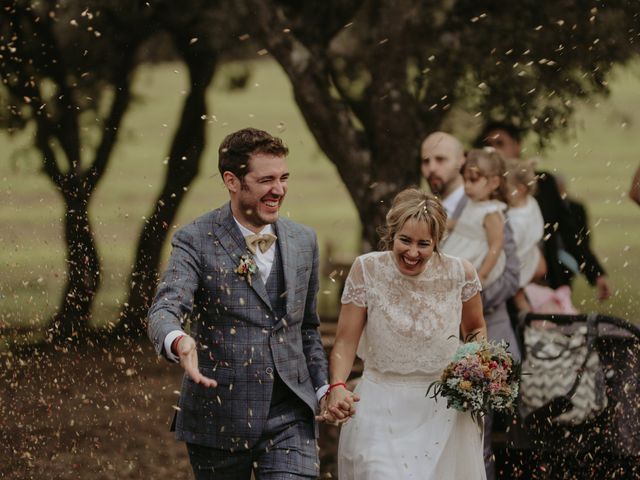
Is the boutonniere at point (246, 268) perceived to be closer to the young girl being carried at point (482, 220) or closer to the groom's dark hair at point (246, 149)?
the groom's dark hair at point (246, 149)

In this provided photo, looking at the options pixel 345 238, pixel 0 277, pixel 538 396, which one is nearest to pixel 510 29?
pixel 538 396

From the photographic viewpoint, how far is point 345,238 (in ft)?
92.6

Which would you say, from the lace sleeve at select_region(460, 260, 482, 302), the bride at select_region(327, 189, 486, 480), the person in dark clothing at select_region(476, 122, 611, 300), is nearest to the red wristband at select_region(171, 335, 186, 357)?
the bride at select_region(327, 189, 486, 480)

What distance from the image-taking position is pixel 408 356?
607 centimetres

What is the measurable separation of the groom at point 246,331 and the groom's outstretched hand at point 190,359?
0.45m

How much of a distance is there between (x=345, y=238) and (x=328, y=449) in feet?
60.3

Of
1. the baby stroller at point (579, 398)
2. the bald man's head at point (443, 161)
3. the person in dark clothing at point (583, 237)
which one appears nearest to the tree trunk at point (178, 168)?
the person in dark clothing at point (583, 237)

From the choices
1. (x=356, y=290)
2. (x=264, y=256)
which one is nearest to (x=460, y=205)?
(x=356, y=290)

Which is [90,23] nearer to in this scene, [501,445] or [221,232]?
[501,445]

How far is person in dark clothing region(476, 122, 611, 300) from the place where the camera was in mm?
9289

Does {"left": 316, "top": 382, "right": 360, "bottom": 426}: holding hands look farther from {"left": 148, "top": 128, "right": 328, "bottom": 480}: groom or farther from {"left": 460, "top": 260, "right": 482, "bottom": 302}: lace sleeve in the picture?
{"left": 460, "top": 260, "right": 482, "bottom": 302}: lace sleeve

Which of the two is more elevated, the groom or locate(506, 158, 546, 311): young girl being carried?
locate(506, 158, 546, 311): young girl being carried

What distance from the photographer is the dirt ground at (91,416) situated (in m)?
9.81

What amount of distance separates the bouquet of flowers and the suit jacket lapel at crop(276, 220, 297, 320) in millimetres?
777
